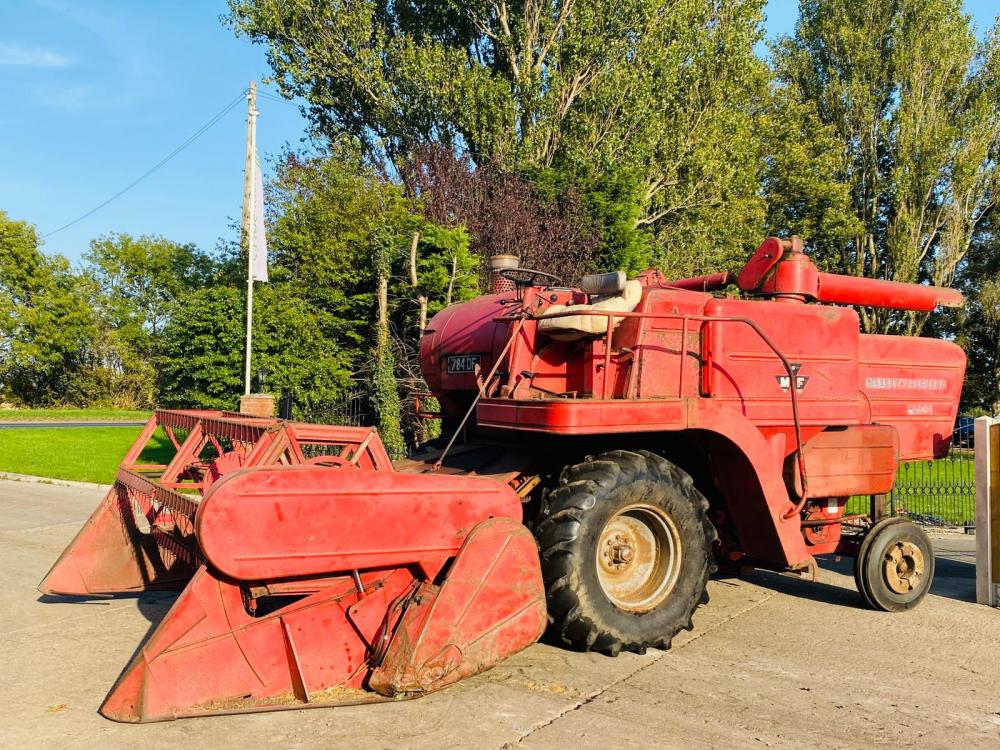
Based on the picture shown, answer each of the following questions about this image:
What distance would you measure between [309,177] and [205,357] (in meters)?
5.11

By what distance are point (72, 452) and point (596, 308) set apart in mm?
15701

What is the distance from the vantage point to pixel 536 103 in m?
19.7

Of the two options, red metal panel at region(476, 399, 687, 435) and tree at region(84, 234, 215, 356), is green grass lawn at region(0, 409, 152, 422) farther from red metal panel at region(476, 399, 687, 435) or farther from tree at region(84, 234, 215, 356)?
red metal panel at region(476, 399, 687, 435)

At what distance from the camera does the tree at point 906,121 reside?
1009 inches

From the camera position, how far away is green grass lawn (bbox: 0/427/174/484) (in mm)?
13867

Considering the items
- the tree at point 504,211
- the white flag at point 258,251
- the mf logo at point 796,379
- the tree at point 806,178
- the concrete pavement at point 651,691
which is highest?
the tree at point 806,178

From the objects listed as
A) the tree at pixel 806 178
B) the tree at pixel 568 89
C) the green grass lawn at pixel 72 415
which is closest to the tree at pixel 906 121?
the tree at pixel 806 178

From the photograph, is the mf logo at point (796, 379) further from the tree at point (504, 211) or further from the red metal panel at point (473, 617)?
the tree at point (504, 211)

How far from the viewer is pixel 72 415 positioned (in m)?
31.8

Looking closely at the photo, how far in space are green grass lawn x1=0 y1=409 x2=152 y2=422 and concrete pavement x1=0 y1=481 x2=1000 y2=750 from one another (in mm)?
27144

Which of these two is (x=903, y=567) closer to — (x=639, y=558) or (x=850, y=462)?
(x=850, y=462)

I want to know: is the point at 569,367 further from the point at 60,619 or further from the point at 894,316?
the point at 894,316

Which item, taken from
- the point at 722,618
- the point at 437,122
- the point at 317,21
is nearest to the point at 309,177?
the point at 437,122

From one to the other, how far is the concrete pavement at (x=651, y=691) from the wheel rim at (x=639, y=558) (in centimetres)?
38
